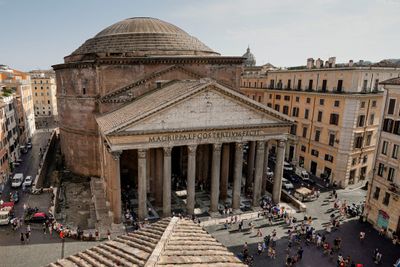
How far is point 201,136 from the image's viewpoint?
2667 centimetres

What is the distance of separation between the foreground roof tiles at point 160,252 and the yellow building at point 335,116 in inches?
1154

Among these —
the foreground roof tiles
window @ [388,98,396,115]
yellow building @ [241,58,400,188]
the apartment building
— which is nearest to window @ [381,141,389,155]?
the apartment building

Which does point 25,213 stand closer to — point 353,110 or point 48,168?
point 48,168

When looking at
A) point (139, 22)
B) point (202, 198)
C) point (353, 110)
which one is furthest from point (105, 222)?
point (353, 110)

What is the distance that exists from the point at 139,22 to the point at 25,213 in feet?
83.3

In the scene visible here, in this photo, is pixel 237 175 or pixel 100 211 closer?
pixel 237 175

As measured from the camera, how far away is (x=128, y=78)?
33969 millimetres

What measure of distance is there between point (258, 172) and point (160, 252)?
21.7 meters

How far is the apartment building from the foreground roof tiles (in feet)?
69.4

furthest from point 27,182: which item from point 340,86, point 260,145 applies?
point 340,86

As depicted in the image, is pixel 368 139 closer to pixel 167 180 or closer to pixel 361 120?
pixel 361 120

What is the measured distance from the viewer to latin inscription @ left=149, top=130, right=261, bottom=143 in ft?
83.7

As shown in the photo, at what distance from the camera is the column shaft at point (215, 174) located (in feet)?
90.5

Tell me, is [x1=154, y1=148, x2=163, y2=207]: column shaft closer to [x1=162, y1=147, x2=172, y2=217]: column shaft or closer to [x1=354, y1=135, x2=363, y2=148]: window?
[x1=162, y1=147, x2=172, y2=217]: column shaft
